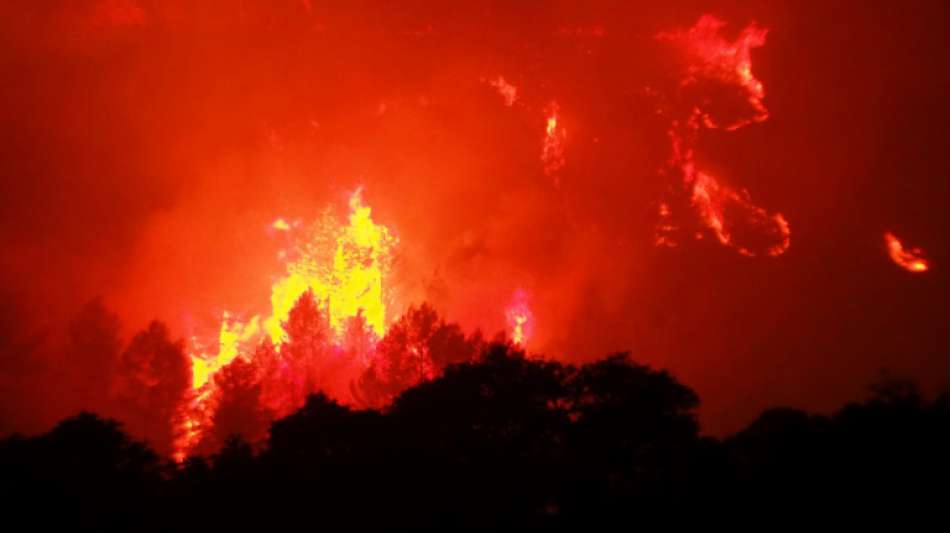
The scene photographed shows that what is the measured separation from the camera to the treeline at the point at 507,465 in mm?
20812

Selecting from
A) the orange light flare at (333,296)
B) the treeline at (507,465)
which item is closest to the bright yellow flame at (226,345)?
the orange light flare at (333,296)

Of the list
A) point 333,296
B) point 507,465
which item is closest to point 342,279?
point 333,296

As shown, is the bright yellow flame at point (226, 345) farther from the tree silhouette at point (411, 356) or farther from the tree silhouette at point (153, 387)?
the tree silhouette at point (411, 356)

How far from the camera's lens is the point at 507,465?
76.7 feet

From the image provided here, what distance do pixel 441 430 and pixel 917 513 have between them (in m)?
16.0

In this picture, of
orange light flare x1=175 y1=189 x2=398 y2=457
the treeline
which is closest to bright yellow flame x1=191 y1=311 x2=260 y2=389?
orange light flare x1=175 y1=189 x2=398 y2=457

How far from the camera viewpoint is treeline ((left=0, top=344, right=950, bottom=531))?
68.3ft

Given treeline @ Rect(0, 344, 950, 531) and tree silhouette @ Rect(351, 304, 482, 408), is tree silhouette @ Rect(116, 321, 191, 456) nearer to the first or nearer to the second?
tree silhouette @ Rect(351, 304, 482, 408)

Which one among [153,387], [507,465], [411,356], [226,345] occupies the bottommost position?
[507,465]

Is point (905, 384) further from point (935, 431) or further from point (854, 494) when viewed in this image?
point (854, 494)

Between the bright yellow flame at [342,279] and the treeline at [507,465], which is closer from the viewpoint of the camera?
the treeline at [507,465]

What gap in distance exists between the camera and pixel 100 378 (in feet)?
206

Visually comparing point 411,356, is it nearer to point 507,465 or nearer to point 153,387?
point 153,387

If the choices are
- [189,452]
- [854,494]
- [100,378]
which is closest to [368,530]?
[854,494]
